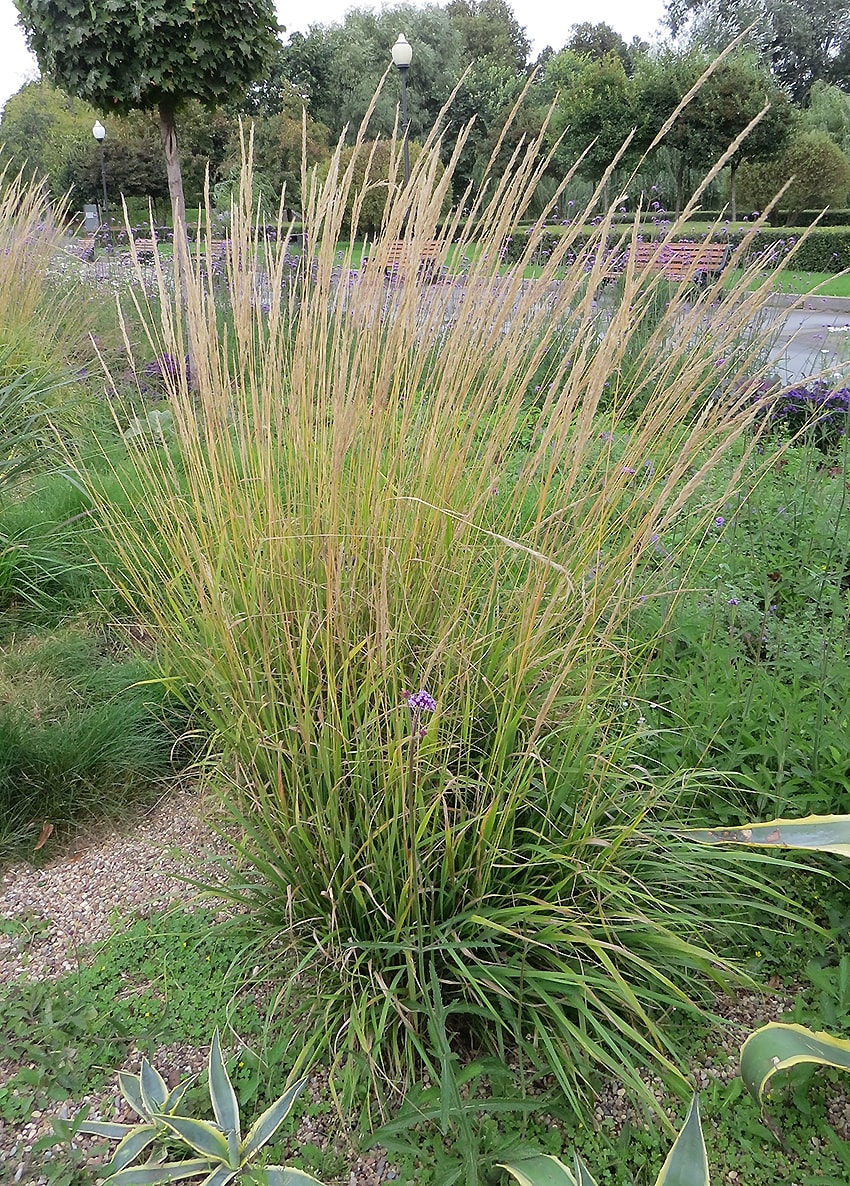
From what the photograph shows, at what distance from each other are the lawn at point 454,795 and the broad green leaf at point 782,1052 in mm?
77

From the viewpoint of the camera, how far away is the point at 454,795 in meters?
1.44

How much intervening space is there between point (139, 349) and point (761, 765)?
446cm

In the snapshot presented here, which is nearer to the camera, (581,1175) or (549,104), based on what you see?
(581,1175)

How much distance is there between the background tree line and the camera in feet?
45.4

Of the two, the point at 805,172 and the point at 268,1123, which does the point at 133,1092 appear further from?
the point at 805,172

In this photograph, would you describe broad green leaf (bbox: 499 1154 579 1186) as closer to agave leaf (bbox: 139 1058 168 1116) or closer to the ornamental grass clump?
the ornamental grass clump

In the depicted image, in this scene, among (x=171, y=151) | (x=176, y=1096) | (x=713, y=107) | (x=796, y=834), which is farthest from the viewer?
(x=713, y=107)

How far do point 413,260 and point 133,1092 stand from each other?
4.60 feet

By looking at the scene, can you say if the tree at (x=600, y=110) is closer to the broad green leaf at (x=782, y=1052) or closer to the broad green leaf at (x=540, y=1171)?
the broad green leaf at (x=782, y=1052)

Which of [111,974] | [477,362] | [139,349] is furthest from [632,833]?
[139,349]

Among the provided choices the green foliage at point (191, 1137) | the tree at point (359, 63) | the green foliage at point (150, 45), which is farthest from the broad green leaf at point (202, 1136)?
the tree at point (359, 63)

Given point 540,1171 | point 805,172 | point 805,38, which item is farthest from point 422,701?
point 805,38

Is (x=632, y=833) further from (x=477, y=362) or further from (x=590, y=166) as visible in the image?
(x=590, y=166)

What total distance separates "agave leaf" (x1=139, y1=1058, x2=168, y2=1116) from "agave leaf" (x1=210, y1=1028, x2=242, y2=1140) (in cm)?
8
